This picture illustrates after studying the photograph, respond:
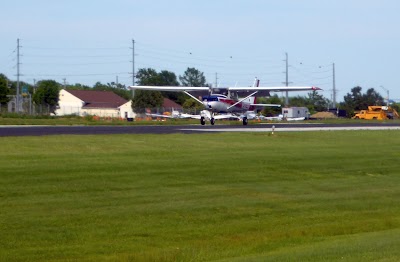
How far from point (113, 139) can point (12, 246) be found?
2050 centimetres

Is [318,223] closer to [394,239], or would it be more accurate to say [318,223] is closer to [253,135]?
[394,239]

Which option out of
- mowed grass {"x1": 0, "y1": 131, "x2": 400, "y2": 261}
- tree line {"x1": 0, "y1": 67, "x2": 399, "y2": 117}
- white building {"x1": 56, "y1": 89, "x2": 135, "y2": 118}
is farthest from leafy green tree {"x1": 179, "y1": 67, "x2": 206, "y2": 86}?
mowed grass {"x1": 0, "y1": 131, "x2": 400, "y2": 261}

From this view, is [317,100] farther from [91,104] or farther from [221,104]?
[221,104]

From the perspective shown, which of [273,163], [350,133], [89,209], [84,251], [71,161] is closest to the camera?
[84,251]

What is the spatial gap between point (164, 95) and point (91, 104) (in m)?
13.5

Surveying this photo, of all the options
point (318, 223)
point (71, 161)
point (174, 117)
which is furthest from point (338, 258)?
point (174, 117)

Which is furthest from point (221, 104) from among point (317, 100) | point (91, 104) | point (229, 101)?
point (317, 100)

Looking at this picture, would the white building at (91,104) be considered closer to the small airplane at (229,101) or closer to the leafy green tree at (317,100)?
the small airplane at (229,101)

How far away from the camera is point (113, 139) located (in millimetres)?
37312

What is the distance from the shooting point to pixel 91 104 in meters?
128

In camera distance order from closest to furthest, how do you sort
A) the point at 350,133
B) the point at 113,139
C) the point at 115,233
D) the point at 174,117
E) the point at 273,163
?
the point at 115,233 → the point at 273,163 → the point at 113,139 → the point at 350,133 → the point at 174,117

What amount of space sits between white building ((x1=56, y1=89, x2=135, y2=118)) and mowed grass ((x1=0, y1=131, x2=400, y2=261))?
85550mm

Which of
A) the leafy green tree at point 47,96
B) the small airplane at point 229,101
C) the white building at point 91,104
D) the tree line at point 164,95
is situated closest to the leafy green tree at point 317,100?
the tree line at point 164,95

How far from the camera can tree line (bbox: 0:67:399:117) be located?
118188 mm
